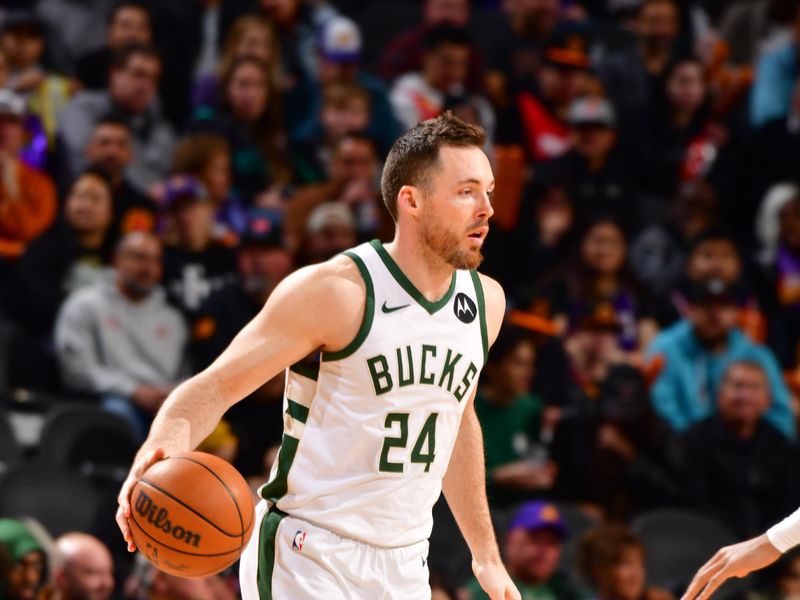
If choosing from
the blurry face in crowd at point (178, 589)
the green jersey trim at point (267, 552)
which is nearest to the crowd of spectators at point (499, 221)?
the blurry face in crowd at point (178, 589)

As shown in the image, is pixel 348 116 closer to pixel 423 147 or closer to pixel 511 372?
pixel 511 372

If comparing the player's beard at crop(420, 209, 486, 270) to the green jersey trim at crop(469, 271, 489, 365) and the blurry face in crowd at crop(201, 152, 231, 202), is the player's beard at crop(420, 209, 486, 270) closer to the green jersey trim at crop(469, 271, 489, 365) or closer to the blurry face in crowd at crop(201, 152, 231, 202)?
the green jersey trim at crop(469, 271, 489, 365)

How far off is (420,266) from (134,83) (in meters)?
6.11

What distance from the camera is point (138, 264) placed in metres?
8.85

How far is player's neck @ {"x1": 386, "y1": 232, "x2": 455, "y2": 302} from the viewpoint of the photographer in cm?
470

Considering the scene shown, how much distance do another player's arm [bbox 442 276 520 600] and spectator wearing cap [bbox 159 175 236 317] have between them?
463 cm

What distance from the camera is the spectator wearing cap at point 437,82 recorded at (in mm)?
11219

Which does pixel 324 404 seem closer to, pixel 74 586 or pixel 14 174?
pixel 74 586

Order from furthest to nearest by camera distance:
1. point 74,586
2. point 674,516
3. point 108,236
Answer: point 108,236 < point 674,516 < point 74,586

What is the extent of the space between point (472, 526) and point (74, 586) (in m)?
2.57

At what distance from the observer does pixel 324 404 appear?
15.1ft

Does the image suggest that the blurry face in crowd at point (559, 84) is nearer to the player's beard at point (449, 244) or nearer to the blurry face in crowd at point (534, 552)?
the blurry face in crowd at point (534, 552)

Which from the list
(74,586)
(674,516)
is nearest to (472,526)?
(74,586)

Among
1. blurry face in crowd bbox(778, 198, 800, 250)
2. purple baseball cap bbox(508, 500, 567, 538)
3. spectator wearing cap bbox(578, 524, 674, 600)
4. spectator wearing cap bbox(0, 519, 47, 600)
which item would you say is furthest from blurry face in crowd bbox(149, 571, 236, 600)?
blurry face in crowd bbox(778, 198, 800, 250)
